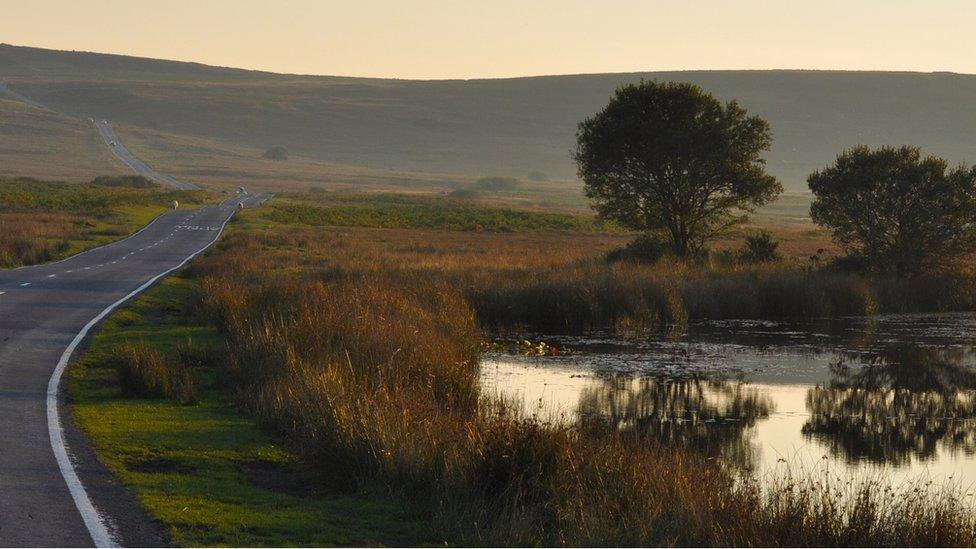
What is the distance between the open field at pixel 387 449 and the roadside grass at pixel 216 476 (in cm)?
3

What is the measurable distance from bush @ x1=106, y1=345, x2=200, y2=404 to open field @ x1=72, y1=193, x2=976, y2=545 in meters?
0.04

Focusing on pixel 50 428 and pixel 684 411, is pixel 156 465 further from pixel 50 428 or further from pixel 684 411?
pixel 684 411

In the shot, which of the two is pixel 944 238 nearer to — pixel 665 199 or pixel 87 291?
pixel 665 199

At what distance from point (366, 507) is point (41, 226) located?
5203 centimetres

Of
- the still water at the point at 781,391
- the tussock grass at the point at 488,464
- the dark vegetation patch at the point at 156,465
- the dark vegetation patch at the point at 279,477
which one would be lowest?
the still water at the point at 781,391

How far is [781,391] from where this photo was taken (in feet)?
75.4

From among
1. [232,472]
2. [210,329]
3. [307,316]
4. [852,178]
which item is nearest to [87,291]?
[210,329]

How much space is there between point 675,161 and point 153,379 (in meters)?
31.8

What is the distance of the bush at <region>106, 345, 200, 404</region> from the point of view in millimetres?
17094

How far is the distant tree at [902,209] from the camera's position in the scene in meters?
40.5

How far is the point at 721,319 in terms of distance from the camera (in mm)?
35125

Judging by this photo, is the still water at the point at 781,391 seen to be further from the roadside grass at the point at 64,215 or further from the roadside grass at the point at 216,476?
the roadside grass at the point at 64,215

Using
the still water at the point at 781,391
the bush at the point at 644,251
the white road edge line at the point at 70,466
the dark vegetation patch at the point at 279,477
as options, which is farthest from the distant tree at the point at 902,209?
the dark vegetation patch at the point at 279,477

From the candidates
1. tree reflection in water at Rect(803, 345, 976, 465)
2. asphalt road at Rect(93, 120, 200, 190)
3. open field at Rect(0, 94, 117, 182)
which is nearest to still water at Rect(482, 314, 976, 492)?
tree reflection in water at Rect(803, 345, 976, 465)
